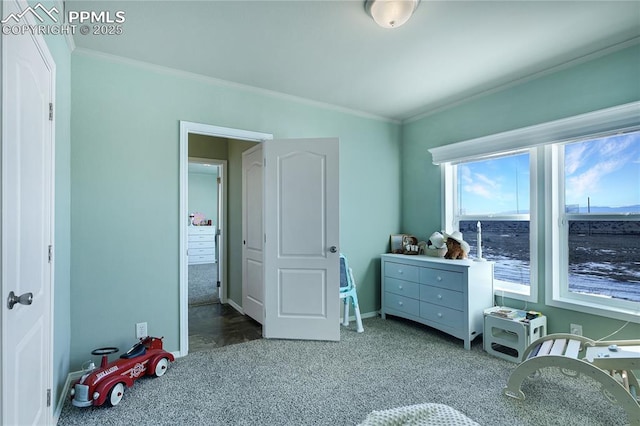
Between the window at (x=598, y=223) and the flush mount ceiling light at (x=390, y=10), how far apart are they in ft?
6.25

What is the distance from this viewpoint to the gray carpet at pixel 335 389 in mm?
1955

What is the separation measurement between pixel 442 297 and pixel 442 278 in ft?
0.63

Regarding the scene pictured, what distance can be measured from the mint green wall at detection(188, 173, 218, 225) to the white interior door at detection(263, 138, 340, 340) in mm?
5932

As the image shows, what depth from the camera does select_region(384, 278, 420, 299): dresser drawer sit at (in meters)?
3.47

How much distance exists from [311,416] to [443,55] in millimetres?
2803

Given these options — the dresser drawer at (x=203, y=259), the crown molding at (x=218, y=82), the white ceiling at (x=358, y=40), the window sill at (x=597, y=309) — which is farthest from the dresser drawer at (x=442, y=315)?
the dresser drawer at (x=203, y=259)

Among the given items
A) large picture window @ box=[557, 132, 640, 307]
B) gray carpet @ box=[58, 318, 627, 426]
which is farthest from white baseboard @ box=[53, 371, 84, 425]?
large picture window @ box=[557, 132, 640, 307]

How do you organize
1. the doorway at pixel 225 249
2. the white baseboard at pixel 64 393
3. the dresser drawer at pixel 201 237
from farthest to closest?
the dresser drawer at pixel 201 237 < the doorway at pixel 225 249 < the white baseboard at pixel 64 393

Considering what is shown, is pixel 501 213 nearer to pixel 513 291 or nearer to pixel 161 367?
pixel 513 291

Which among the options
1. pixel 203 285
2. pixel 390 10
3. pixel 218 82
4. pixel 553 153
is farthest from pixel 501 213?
pixel 203 285

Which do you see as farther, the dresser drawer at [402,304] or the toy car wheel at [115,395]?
the dresser drawer at [402,304]

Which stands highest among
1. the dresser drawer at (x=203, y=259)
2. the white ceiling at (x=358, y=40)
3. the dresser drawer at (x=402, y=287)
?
the white ceiling at (x=358, y=40)

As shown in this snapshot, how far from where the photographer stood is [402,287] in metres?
3.63

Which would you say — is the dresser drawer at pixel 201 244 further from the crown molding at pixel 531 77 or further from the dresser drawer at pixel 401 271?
the crown molding at pixel 531 77
